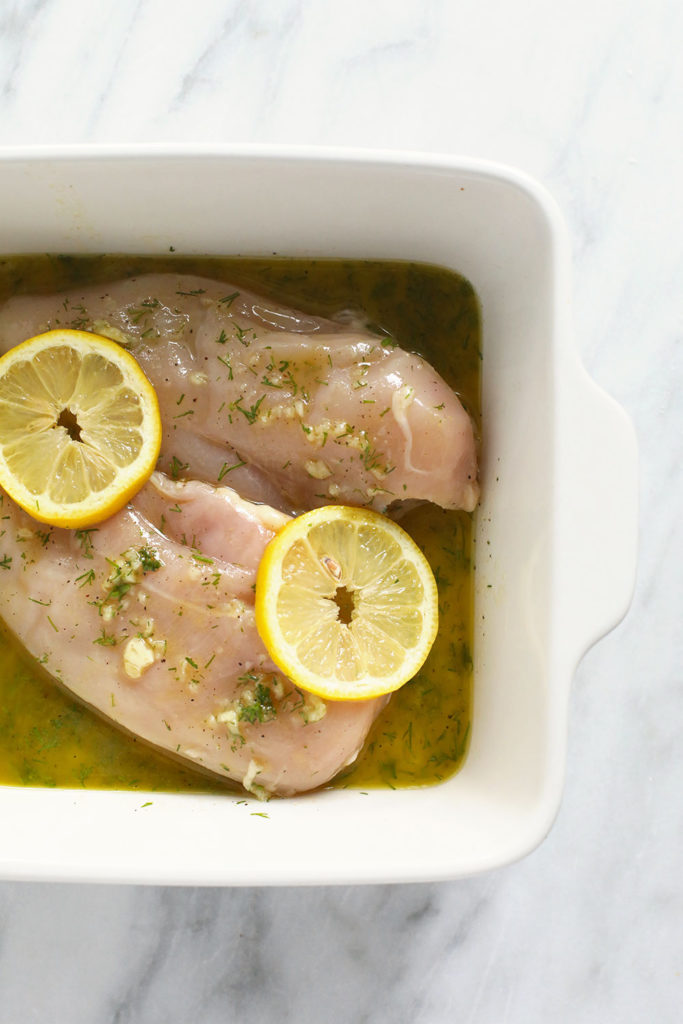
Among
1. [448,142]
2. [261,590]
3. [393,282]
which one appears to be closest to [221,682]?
[261,590]

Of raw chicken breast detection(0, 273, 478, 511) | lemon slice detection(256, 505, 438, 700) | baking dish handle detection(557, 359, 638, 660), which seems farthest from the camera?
raw chicken breast detection(0, 273, 478, 511)

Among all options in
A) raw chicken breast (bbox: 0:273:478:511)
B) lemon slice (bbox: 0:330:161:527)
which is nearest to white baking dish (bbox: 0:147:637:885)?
raw chicken breast (bbox: 0:273:478:511)

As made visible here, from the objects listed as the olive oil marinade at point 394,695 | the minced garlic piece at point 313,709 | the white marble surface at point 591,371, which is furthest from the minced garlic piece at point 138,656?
the white marble surface at point 591,371

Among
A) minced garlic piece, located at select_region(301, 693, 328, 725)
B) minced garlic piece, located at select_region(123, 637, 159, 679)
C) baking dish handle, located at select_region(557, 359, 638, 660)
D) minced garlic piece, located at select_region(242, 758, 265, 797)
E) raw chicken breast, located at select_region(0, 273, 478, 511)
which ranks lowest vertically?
minced garlic piece, located at select_region(242, 758, 265, 797)

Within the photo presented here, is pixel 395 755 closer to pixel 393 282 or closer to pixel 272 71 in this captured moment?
pixel 393 282

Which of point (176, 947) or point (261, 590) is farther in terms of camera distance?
point (176, 947)

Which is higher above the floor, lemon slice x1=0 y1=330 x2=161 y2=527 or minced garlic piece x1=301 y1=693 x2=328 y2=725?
lemon slice x1=0 y1=330 x2=161 y2=527

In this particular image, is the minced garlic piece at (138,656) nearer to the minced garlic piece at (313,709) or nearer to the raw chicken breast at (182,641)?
the raw chicken breast at (182,641)

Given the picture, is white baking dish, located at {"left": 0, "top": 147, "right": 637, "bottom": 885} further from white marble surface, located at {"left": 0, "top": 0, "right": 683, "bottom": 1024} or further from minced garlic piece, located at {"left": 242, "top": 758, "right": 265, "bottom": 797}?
white marble surface, located at {"left": 0, "top": 0, "right": 683, "bottom": 1024}
